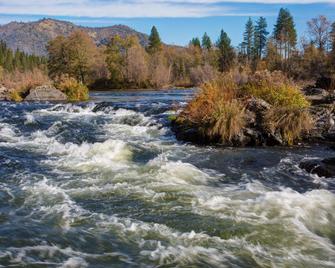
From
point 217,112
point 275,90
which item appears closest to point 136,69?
point 275,90

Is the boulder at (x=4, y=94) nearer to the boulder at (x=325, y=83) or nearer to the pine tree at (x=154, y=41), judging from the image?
the boulder at (x=325, y=83)

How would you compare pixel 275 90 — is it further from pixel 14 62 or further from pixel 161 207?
pixel 14 62

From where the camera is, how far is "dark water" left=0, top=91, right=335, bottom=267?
22.3 ft

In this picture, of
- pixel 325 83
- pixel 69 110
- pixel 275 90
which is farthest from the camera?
pixel 325 83

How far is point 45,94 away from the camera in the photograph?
38.6 meters

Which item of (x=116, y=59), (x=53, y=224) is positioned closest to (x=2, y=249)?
(x=53, y=224)

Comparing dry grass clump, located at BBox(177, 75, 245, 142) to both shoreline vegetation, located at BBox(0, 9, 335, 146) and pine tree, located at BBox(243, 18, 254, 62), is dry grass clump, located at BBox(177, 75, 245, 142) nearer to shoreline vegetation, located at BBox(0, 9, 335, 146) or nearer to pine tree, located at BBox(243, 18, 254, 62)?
shoreline vegetation, located at BBox(0, 9, 335, 146)

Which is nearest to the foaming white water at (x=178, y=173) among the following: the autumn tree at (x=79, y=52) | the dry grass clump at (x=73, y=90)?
the dry grass clump at (x=73, y=90)

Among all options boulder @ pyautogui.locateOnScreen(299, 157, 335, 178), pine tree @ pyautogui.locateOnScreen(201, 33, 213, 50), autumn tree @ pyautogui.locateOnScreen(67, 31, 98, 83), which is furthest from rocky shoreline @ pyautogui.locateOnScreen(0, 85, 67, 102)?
pine tree @ pyautogui.locateOnScreen(201, 33, 213, 50)

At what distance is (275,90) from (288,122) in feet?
7.32

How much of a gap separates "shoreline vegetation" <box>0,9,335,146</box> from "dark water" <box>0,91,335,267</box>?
3.83ft

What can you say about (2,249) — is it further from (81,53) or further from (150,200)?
(81,53)

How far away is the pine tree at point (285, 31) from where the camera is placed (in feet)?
307

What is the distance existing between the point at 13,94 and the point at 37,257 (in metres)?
34.6
